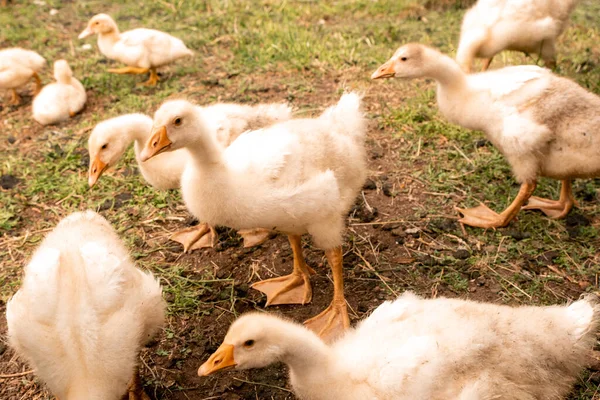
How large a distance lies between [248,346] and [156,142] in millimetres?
1185

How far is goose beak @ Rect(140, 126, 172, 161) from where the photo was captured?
2947mm

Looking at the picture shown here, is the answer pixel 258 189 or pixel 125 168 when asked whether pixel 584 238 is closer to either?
pixel 258 189

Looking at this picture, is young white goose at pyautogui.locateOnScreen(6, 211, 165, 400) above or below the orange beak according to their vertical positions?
below

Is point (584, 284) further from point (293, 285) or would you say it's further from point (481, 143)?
point (293, 285)

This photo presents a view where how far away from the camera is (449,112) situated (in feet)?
13.6

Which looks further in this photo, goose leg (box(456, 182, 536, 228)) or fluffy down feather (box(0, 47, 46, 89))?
fluffy down feather (box(0, 47, 46, 89))

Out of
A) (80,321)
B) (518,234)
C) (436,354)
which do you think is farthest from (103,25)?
(436,354)

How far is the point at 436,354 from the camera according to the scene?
237cm

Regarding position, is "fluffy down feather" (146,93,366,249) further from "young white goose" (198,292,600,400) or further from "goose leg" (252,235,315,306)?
"young white goose" (198,292,600,400)

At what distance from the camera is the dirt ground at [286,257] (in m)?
3.22

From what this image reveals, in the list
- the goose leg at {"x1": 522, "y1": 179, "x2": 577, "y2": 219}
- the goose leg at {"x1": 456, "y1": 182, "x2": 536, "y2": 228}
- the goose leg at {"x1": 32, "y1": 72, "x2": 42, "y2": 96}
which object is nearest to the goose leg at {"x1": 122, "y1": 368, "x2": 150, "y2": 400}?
the goose leg at {"x1": 456, "y1": 182, "x2": 536, "y2": 228}

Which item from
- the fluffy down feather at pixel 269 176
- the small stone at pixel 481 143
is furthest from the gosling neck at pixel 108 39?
the small stone at pixel 481 143

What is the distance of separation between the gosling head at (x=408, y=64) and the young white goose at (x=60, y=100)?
3041mm

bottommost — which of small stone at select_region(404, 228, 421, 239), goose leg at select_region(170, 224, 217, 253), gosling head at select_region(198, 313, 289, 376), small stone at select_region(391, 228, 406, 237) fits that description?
goose leg at select_region(170, 224, 217, 253)
